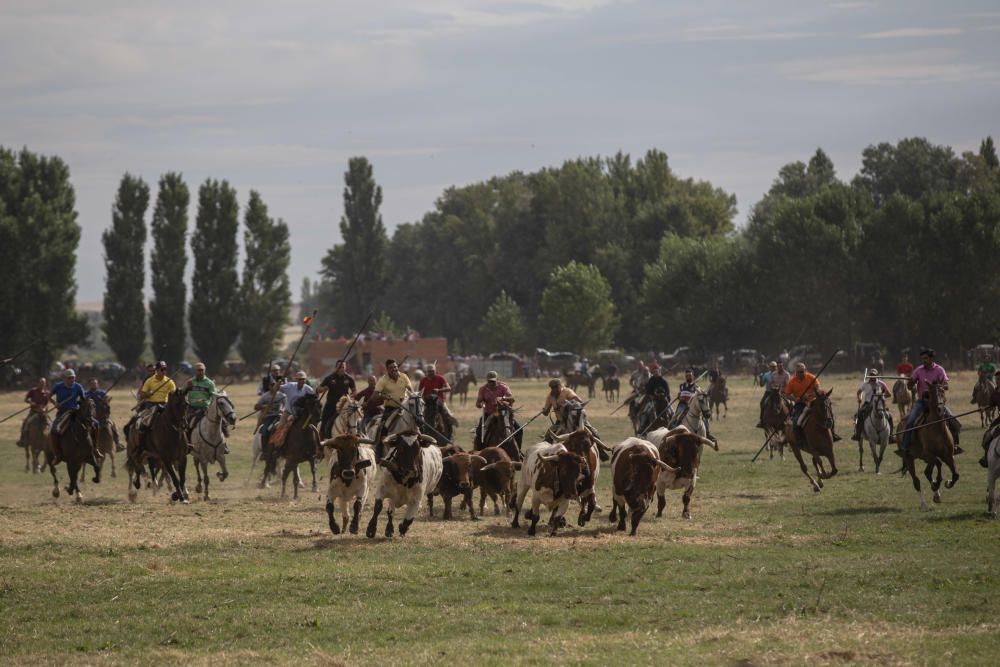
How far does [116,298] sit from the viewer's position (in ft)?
317

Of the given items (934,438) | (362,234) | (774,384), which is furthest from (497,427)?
(362,234)

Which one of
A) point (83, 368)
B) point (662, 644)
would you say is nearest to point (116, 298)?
point (83, 368)

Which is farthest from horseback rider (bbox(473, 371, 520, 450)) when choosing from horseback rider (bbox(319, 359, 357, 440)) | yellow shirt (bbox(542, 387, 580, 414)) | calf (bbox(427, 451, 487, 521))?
horseback rider (bbox(319, 359, 357, 440))

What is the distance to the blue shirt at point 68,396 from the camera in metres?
27.0

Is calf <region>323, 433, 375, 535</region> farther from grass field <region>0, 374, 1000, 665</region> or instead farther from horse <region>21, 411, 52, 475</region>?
horse <region>21, 411, 52, 475</region>

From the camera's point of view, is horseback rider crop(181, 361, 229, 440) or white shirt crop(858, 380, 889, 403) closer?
horseback rider crop(181, 361, 229, 440)

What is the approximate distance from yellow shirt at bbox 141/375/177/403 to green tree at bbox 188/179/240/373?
70.0 metres

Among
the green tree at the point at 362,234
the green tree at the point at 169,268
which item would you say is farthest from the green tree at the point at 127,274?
the green tree at the point at 362,234

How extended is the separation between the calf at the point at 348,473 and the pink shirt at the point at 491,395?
4.45 meters

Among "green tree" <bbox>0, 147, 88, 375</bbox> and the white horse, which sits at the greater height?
"green tree" <bbox>0, 147, 88, 375</bbox>

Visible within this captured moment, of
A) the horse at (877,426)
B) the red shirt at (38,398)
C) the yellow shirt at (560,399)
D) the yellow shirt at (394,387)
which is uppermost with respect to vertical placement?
the yellow shirt at (394,387)

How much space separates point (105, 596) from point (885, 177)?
121428 millimetres

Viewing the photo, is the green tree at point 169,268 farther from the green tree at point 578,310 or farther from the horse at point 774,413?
the horse at point 774,413

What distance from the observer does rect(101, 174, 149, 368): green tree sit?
9556cm
